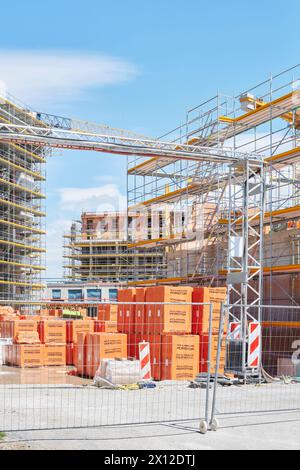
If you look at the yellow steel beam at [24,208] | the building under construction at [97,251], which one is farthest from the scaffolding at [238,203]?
the building under construction at [97,251]

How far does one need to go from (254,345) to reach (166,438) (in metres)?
6.93

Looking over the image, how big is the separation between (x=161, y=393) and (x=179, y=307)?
345cm

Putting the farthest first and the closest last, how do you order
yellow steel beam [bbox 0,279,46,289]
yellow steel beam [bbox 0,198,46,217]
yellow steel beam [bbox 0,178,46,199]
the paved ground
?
1. yellow steel beam [bbox 0,178,46,199]
2. yellow steel beam [bbox 0,279,46,289]
3. yellow steel beam [bbox 0,198,46,217]
4. the paved ground

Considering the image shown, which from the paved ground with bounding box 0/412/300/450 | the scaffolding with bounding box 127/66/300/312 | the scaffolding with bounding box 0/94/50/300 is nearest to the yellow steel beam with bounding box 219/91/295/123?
the scaffolding with bounding box 127/66/300/312

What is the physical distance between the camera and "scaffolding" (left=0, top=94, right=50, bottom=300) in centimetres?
5619

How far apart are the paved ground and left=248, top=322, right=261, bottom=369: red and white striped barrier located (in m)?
5.05

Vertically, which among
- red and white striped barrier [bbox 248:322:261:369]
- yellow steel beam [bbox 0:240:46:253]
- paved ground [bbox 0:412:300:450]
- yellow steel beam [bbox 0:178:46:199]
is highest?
yellow steel beam [bbox 0:178:46:199]

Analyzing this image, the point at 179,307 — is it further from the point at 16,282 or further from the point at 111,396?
the point at 16,282

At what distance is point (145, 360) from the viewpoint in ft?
46.9

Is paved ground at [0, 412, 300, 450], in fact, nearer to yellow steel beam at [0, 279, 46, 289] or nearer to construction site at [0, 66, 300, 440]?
construction site at [0, 66, 300, 440]

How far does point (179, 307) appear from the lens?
602 inches

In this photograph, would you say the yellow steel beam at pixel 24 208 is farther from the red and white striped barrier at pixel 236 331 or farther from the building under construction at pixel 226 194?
the red and white striped barrier at pixel 236 331

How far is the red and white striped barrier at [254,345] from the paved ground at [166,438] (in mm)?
5055
